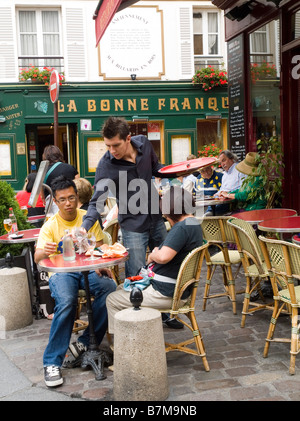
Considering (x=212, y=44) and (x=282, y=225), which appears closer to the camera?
A: (x=282, y=225)

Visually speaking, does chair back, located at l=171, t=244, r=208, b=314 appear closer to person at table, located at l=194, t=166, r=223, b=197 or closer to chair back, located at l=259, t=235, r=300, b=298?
chair back, located at l=259, t=235, r=300, b=298

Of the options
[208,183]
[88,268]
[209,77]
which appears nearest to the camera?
[88,268]

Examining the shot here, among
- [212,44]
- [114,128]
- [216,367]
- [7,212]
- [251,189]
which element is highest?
[212,44]

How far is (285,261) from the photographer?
361 centimetres

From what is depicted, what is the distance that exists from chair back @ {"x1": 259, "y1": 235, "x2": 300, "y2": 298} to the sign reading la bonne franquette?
41.6 ft

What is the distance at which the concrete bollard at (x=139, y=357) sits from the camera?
3.13 m

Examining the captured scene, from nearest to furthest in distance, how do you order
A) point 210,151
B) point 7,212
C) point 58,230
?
point 58,230 → point 7,212 → point 210,151

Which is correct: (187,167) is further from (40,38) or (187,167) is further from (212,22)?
(212,22)

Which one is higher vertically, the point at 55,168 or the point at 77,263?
the point at 55,168

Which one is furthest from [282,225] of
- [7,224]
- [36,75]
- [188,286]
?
[36,75]

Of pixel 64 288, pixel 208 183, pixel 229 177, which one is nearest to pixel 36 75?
pixel 208 183

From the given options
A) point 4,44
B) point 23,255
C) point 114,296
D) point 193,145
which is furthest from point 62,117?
point 114,296

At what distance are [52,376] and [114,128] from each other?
2017mm
